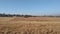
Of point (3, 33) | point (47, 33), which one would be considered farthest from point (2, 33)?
point (47, 33)

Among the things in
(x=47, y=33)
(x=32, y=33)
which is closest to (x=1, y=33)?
(x=32, y=33)

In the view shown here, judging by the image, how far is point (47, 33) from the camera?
17.7 m

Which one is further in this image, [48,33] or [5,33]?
[48,33]

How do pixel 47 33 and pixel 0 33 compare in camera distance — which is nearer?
pixel 0 33

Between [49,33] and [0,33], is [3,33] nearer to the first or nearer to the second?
[0,33]

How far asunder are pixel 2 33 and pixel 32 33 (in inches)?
122

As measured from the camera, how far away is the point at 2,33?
55.0 ft

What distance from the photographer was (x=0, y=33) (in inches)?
653

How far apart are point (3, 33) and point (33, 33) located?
3114 millimetres

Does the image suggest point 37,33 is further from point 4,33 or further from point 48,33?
point 4,33

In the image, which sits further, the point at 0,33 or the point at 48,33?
the point at 48,33

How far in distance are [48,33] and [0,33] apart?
5062mm

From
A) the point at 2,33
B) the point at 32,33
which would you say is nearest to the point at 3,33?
the point at 2,33

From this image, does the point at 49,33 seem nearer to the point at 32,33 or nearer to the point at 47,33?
the point at 47,33
